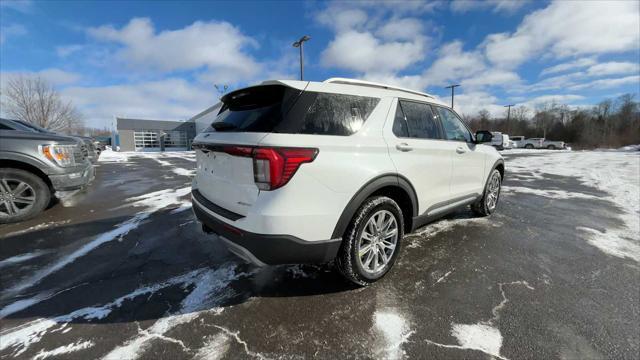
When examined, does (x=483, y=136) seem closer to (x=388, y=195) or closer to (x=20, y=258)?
(x=388, y=195)

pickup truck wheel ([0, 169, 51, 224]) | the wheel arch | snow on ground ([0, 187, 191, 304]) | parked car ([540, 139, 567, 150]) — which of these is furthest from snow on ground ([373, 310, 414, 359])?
parked car ([540, 139, 567, 150])

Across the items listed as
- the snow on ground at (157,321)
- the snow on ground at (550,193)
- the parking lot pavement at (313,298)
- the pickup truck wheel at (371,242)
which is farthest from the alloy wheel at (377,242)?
the snow on ground at (550,193)

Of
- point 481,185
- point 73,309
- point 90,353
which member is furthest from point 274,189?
point 481,185

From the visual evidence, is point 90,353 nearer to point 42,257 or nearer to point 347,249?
point 347,249

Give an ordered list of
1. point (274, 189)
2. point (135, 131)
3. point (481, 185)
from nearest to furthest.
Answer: point (274, 189) → point (481, 185) → point (135, 131)

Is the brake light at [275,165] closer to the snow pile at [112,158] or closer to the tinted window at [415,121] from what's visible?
the tinted window at [415,121]

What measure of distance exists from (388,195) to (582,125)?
68.1 metres

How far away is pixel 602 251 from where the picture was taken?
3.53 m

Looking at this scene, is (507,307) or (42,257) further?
(42,257)

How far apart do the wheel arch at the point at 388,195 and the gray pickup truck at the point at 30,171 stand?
16.3ft

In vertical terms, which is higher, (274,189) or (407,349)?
(274,189)

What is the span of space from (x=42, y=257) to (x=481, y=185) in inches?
231

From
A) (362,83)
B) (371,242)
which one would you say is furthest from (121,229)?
(362,83)

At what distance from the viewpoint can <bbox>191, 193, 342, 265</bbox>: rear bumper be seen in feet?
6.75
